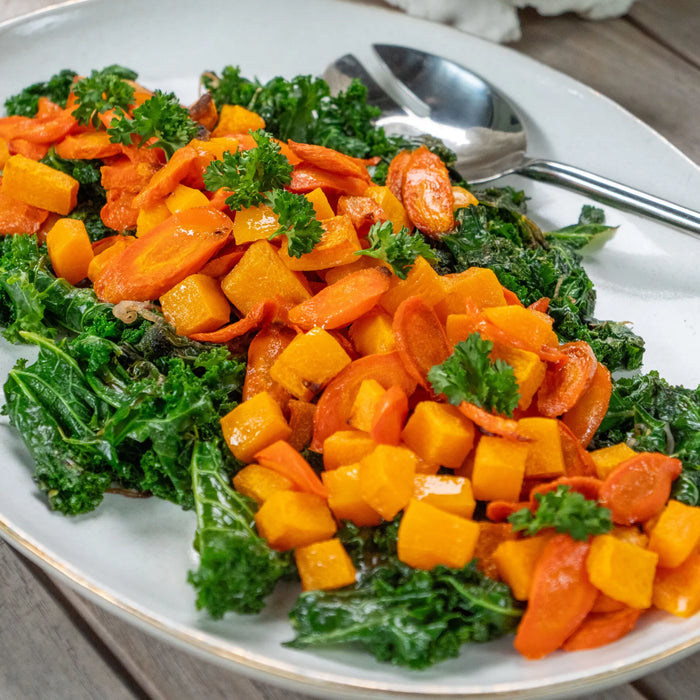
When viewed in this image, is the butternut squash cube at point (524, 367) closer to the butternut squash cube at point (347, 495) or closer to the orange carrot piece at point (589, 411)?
the orange carrot piece at point (589, 411)

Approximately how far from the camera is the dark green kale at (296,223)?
281 cm

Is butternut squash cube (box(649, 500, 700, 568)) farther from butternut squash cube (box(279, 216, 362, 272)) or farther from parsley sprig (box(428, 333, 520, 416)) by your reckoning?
butternut squash cube (box(279, 216, 362, 272))

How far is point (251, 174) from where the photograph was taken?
294cm

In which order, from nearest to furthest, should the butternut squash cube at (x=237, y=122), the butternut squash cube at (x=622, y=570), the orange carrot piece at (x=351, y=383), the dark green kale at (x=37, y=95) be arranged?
the butternut squash cube at (x=622, y=570)
the orange carrot piece at (x=351, y=383)
the butternut squash cube at (x=237, y=122)
the dark green kale at (x=37, y=95)

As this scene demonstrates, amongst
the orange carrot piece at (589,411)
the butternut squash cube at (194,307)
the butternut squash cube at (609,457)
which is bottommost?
the butternut squash cube at (609,457)

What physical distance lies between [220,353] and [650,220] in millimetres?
2126

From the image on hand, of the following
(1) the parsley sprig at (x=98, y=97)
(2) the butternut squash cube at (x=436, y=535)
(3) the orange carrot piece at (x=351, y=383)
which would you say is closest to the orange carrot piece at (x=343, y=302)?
(3) the orange carrot piece at (x=351, y=383)

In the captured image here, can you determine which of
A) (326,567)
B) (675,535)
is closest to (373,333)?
(326,567)

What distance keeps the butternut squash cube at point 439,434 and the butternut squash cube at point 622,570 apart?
50 centimetres

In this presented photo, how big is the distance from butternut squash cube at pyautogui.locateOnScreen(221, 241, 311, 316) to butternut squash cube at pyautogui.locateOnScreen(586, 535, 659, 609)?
54.3 inches

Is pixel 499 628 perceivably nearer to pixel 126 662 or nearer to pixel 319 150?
pixel 126 662

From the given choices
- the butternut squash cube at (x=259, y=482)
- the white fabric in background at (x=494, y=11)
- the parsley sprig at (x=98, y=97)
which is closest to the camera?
the butternut squash cube at (x=259, y=482)

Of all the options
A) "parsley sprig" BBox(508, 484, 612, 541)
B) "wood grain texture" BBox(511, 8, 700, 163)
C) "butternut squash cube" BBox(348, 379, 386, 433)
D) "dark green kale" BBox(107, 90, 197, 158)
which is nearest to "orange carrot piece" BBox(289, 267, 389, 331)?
"butternut squash cube" BBox(348, 379, 386, 433)

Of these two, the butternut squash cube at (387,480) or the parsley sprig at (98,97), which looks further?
the parsley sprig at (98,97)
